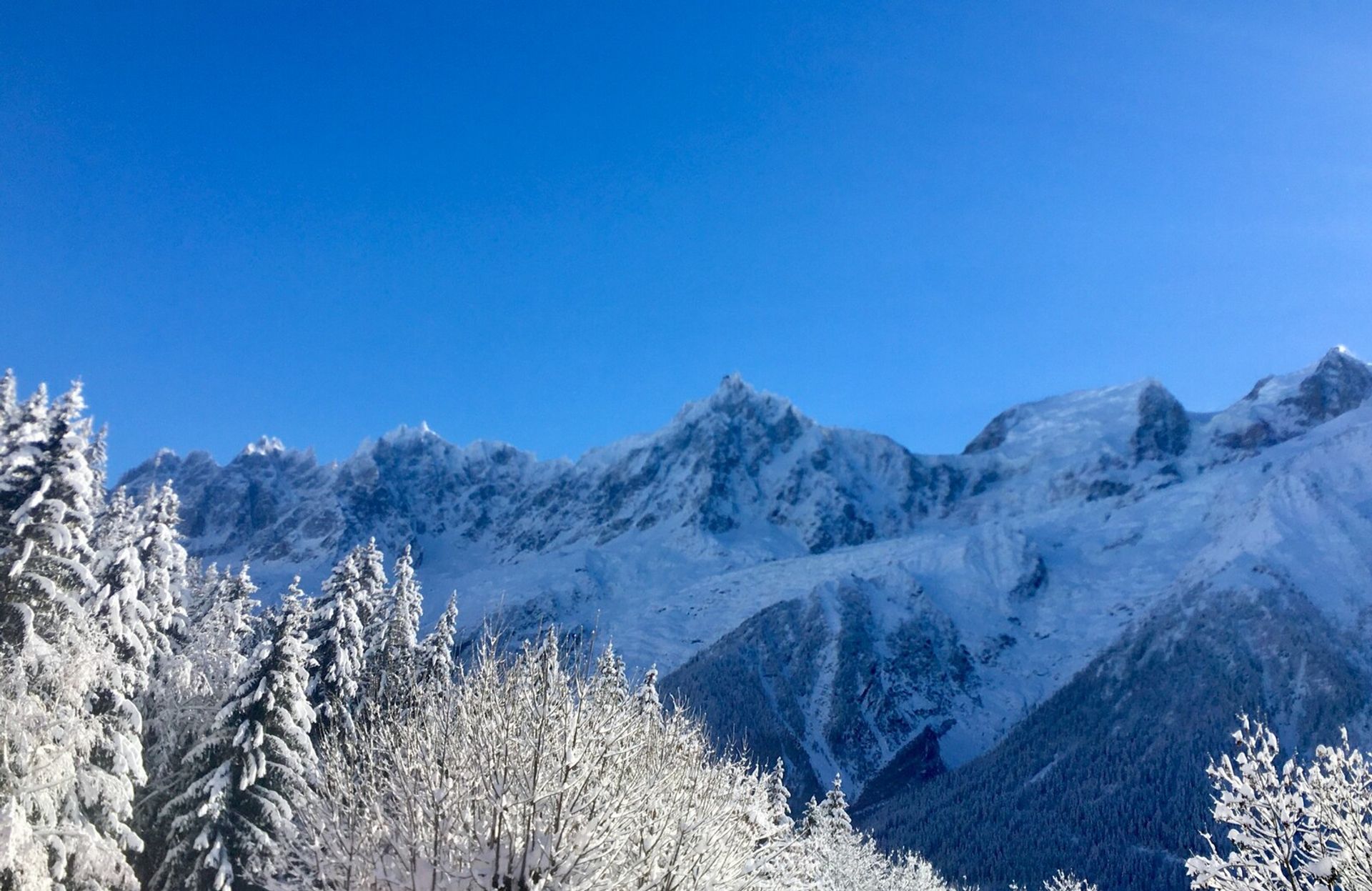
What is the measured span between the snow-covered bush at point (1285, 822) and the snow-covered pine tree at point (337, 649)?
976 inches

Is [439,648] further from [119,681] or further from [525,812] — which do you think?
[525,812]

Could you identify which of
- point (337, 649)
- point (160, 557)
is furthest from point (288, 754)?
point (160, 557)

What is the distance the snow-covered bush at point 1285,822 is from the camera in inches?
391

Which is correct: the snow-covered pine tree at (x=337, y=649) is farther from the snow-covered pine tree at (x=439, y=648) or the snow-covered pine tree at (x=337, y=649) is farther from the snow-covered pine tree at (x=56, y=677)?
the snow-covered pine tree at (x=56, y=677)

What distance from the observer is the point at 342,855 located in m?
13.0

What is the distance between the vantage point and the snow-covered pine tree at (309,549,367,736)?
94.9 ft

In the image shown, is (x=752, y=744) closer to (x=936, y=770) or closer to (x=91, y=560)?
(x=936, y=770)

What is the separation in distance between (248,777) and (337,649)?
22.8ft

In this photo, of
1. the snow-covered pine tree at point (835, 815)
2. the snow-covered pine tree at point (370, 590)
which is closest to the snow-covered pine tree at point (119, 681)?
the snow-covered pine tree at point (370, 590)

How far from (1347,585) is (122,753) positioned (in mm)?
225934

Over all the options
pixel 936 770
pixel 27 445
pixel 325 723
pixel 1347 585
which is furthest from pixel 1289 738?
pixel 27 445

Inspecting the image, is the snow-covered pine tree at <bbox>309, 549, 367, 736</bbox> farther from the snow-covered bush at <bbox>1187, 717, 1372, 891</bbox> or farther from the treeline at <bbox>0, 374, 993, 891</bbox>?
the snow-covered bush at <bbox>1187, 717, 1372, 891</bbox>

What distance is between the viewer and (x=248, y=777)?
2294 centimetres

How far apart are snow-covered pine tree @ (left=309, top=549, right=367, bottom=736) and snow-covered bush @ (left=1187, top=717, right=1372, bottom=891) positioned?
81.3 ft
